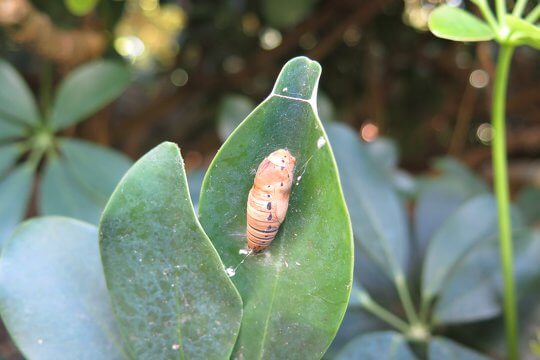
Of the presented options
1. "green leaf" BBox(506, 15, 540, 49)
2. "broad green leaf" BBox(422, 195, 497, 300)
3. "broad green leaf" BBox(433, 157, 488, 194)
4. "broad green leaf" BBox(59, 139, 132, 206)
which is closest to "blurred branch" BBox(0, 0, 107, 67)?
"broad green leaf" BBox(59, 139, 132, 206)

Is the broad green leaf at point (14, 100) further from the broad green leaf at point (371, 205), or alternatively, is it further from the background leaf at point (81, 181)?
the broad green leaf at point (371, 205)

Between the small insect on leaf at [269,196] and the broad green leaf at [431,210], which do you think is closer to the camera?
the small insect on leaf at [269,196]

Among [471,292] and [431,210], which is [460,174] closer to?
[431,210]

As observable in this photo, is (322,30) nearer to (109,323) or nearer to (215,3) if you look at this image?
(215,3)

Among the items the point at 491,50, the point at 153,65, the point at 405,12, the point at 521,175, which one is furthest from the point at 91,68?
the point at 521,175

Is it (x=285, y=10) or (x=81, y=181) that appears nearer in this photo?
(x=81, y=181)

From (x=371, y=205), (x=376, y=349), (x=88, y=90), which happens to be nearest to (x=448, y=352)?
(x=376, y=349)

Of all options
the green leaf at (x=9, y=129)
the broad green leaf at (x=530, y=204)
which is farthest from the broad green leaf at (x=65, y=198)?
the broad green leaf at (x=530, y=204)

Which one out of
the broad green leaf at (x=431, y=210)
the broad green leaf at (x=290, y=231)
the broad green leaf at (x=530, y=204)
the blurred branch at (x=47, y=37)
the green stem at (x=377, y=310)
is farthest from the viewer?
the blurred branch at (x=47, y=37)
